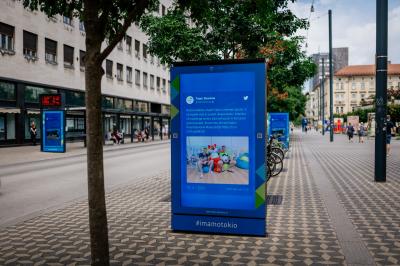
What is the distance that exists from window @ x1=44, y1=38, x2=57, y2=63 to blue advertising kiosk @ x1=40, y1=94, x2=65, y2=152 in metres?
8.30

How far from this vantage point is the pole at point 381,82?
414 inches

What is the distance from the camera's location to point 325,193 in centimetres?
904

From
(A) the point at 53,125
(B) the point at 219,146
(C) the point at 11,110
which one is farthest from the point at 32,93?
(B) the point at 219,146

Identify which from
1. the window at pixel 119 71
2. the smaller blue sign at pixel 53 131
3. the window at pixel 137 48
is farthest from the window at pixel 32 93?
the window at pixel 137 48

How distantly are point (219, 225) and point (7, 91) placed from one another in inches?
985

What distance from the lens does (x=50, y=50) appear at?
31.5 m

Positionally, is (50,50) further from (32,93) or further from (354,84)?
(354,84)

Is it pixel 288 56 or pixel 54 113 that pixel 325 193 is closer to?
pixel 288 56

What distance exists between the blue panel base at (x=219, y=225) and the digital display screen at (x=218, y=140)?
17cm

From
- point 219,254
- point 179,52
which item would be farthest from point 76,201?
point 179,52

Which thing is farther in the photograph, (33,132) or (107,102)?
(107,102)

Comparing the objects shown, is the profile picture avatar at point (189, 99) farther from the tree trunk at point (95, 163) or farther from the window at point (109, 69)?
the window at point (109, 69)

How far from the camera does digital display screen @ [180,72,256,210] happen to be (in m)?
5.50

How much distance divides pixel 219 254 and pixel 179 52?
1053 cm
